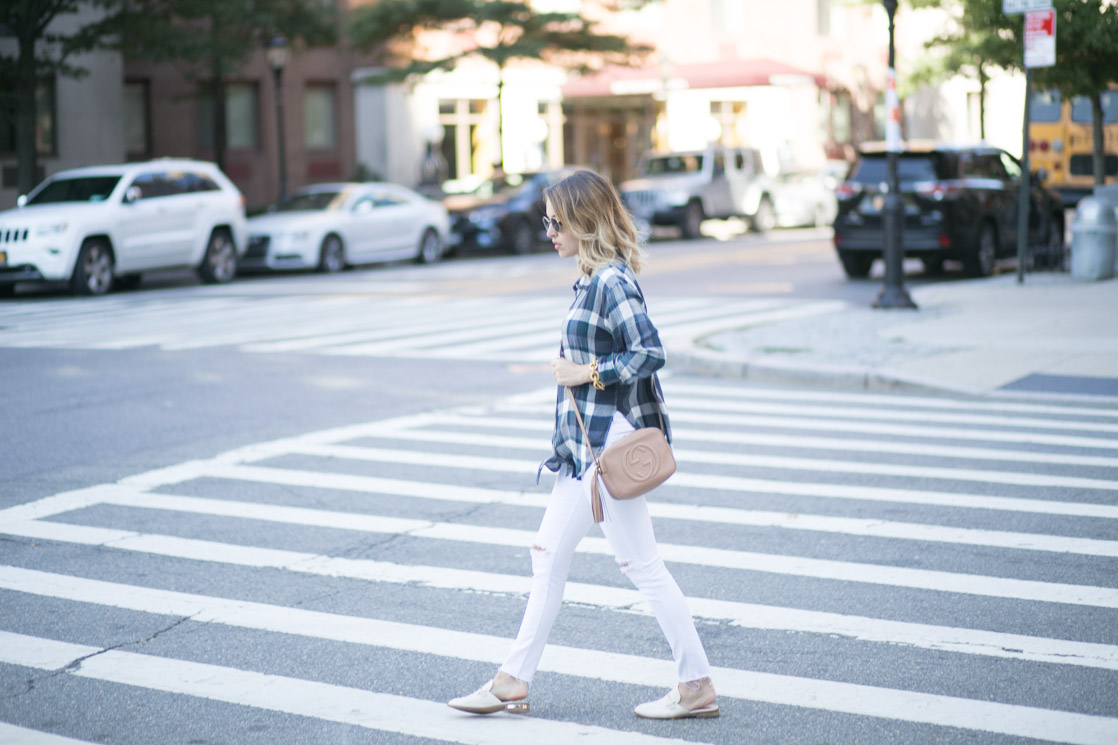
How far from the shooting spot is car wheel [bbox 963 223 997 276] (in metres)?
20.1

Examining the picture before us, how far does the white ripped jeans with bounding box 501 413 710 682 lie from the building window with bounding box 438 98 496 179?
119 ft

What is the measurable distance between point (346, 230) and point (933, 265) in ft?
32.8

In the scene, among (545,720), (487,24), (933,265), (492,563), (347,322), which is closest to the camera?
(545,720)

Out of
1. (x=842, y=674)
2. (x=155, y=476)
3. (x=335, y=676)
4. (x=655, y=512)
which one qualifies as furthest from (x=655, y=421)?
(x=155, y=476)

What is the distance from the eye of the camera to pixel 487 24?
36.6 meters

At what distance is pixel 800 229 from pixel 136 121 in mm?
17513

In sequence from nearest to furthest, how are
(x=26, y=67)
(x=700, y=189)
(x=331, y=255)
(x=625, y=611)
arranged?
(x=625, y=611) < (x=26, y=67) < (x=331, y=255) < (x=700, y=189)

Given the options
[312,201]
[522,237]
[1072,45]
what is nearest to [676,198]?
[522,237]

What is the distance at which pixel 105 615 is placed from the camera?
5.74m

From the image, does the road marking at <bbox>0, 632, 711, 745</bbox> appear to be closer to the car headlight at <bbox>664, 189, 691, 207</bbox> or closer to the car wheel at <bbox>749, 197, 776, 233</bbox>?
the car headlight at <bbox>664, 189, 691, 207</bbox>

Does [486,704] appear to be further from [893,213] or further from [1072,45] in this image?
[1072,45]

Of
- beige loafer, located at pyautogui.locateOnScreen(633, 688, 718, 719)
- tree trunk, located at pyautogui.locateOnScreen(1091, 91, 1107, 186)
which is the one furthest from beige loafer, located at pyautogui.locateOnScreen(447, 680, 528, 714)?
tree trunk, located at pyautogui.locateOnScreen(1091, 91, 1107, 186)

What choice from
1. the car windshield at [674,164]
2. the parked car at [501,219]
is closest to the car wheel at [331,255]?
the parked car at [501,219]

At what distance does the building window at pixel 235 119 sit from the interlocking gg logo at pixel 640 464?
3135 cm
